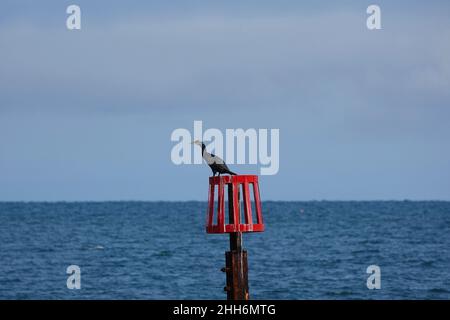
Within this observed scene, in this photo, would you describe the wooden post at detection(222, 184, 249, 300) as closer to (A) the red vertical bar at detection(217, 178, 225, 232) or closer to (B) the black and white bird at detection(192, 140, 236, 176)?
(A) the red vertical bar at detection(217, 178, 225, 232)

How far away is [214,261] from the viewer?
6994 centimetres

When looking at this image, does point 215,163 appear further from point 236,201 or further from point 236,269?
point 236,269

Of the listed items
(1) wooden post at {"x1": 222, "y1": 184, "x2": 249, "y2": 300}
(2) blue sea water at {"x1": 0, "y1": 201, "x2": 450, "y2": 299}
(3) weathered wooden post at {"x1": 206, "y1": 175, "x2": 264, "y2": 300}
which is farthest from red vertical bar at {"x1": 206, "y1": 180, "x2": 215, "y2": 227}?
(2) blue sea water at {"x1": 0, "y1": 201, "x2": 450, "y2": 299}

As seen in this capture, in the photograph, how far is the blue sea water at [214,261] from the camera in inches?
2090

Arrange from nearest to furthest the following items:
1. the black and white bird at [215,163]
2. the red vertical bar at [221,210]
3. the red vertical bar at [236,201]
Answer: the red vertical bar at [221,210] < the red vertical bar at [236,201] < the black and white bird at [215,163]

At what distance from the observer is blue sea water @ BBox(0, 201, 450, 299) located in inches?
2090

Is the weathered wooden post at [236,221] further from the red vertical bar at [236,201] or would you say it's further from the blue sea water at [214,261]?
the blue sea water at [214,261]

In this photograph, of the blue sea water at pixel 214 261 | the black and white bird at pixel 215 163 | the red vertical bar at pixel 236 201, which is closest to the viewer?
the red vertical bar at pixel 236 201

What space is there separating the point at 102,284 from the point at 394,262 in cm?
1984

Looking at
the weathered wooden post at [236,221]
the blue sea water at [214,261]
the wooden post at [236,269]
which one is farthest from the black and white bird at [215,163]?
the blue sea water at [214,261]

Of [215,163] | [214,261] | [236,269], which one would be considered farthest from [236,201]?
[214,261]

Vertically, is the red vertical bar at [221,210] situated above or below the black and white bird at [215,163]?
below

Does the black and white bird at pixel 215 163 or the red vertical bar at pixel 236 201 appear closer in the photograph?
the red vertical bar at pixel 236 201

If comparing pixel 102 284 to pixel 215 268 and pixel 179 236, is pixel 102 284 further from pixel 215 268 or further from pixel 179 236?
pixel 179 236
